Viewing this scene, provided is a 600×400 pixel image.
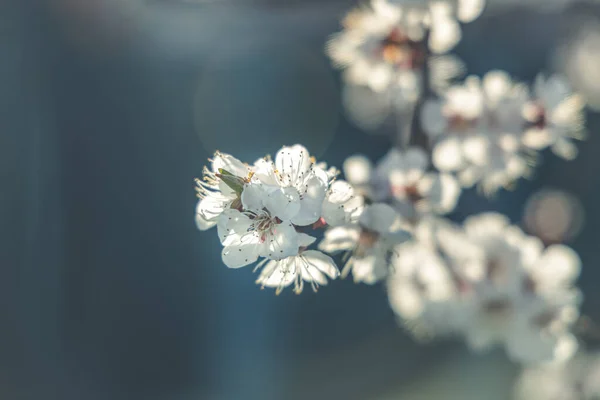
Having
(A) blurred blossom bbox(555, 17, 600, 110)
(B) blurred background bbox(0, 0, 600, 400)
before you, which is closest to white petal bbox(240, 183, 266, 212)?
(B) blurred background bbox(0, 0, 600, 400)

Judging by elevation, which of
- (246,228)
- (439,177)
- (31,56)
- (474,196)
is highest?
(31,56)

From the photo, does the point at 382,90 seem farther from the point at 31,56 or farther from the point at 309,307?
the point at 31,56

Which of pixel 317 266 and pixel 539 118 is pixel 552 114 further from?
pixel 317 266

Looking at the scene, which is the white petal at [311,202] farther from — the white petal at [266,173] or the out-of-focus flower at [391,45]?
the out-of-focus flower at [391,45]

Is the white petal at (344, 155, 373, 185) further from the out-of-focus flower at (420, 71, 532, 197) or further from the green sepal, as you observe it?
the green sepal

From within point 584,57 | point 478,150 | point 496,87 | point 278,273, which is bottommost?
point 278,273

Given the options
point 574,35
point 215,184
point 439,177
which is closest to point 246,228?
point 215,184

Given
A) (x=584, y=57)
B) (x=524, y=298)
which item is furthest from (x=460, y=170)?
(x=584, y=57)

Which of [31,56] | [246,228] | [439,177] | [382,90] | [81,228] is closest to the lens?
[246,228]

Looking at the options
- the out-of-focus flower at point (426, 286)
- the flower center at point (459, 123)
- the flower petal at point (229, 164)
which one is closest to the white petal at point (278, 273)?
the flower petal at point (229, 164)
